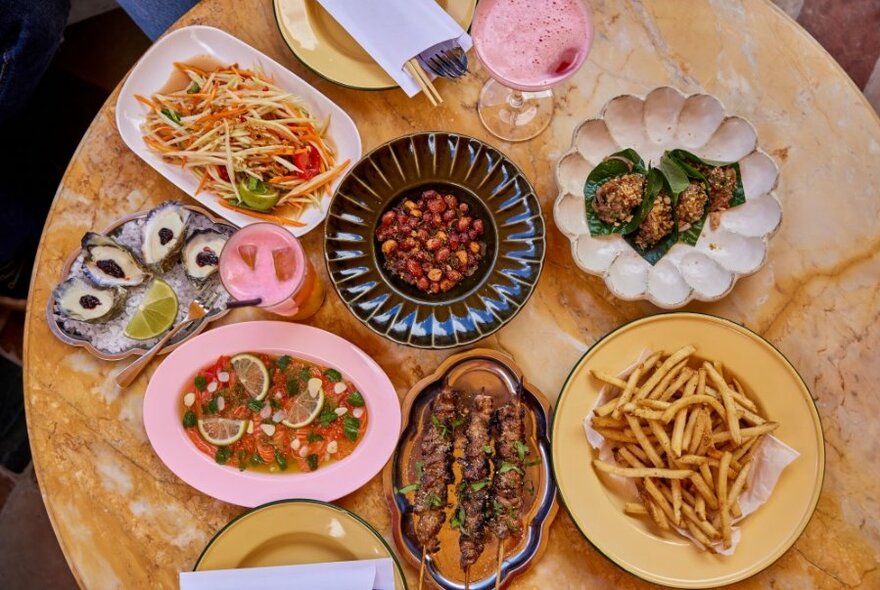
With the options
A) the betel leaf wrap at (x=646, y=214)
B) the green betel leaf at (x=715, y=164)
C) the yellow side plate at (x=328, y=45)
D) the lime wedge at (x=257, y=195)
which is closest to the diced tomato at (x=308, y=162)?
the lime wedge at (x=257, y=195)

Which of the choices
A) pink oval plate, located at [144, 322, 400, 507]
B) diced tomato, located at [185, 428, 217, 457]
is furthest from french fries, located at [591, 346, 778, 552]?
diced tomato, located at [185, 428, 217, 457]

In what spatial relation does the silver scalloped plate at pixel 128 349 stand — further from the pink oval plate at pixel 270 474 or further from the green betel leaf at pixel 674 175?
the green betel leaf at pixel 674 175

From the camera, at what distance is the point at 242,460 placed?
2.50 metres

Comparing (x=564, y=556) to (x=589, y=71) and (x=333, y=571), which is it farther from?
Answer: (x=589, y=71)

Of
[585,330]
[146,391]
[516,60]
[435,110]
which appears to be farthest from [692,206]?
[146,391]

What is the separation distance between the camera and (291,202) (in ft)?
8.29

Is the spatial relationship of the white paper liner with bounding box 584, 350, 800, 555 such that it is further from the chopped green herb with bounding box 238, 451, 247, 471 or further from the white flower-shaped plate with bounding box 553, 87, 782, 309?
the chopped green herb with bounding box 238, 451, 247, 471

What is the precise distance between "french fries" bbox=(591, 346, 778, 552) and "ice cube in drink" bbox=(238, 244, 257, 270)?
117 centimetres

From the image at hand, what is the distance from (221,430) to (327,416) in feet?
1.25

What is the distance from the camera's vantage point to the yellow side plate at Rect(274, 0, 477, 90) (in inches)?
96.3

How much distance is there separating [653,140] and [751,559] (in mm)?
1422

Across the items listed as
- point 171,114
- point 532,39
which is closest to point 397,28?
point 532,39

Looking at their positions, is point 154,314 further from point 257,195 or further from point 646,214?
point 646,214

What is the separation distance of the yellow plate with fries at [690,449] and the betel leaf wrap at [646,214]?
0.24m
